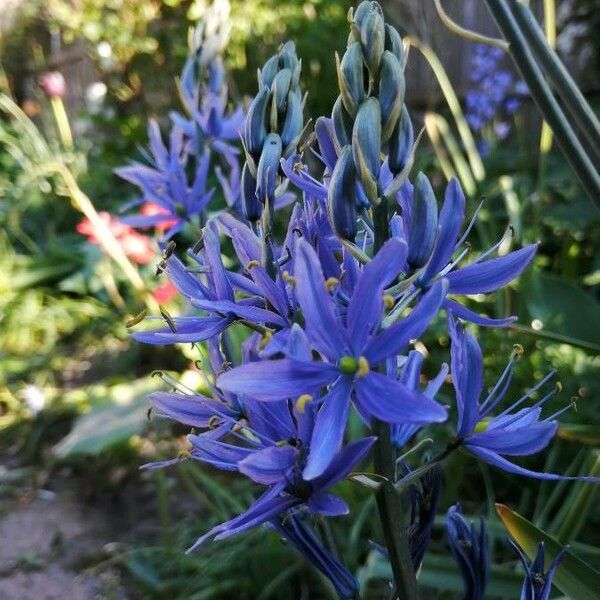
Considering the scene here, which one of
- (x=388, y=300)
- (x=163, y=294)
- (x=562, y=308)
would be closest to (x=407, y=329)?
(x=388, y=300)

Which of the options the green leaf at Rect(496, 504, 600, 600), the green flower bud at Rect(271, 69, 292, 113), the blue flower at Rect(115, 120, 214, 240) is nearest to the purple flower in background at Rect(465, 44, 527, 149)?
the blue flower at Rect(115, 120, 214, 240)

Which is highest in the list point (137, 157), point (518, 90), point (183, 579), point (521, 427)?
point (518, 90)

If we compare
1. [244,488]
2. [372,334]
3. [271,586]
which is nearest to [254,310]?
[372,334]

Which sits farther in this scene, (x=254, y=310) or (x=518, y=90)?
(x=518, y=90)

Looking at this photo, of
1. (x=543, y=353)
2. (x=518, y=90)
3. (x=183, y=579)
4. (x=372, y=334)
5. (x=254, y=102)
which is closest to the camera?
(x=372, y=334)

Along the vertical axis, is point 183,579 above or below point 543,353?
below

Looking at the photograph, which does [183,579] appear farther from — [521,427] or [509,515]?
[521,427]

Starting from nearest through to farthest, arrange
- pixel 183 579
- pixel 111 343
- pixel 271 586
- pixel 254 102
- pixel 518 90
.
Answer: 1. pixel 254 102
2. pixel 271 586
3. pixel 183 579
4. pixel 111 343
5. pixel 518 90

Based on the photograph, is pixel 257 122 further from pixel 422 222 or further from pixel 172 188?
pixel 172 188
